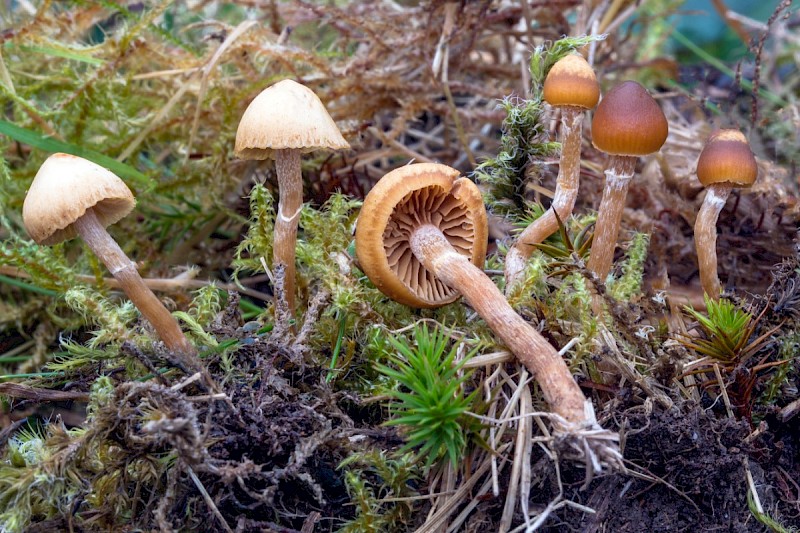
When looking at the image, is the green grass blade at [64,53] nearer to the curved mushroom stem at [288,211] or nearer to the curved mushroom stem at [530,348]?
the curved mushroom stem at [288,211]

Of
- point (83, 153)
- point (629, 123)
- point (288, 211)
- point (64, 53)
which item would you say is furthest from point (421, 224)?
point (64, 53)

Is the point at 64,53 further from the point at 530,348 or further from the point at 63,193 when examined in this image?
the point at 530,348

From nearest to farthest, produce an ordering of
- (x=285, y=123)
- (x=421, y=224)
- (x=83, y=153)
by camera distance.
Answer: (x=285, y=123)
(x=421, y=224)
(x=83, y=153)

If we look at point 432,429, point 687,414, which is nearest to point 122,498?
point 432,429

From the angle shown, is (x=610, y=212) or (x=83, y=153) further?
(x=83, y=153)

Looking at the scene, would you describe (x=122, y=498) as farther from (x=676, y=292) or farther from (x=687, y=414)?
(x=676, y=292)

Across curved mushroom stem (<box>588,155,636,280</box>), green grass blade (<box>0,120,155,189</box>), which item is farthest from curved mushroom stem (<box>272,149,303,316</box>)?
curved mushroom stem (<box>588,155,636,280</box>)
